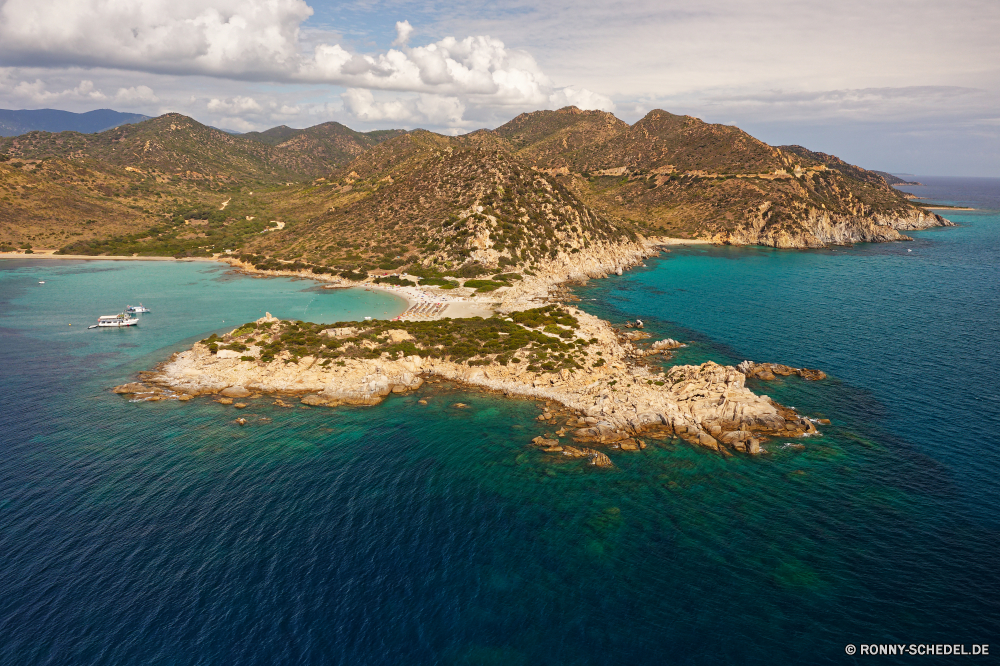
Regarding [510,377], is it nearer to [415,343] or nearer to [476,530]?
[415,343]

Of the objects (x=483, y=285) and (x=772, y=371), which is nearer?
(x=772, y=371)

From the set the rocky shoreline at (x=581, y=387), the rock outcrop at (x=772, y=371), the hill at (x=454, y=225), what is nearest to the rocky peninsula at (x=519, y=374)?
the rocky shoreline at (x=581, y=387)

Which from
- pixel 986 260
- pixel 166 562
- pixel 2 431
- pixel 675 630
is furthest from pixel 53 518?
pixel 986 260

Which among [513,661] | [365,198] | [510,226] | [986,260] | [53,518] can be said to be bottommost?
[513,661]

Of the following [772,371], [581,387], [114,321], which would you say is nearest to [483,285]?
[581,387]

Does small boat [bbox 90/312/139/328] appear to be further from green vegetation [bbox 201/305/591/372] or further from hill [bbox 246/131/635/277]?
hill [bbox 246/131/635/277]

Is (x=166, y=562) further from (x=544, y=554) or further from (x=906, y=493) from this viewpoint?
(x=906, y=493)

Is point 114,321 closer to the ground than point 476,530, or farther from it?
farther from it
